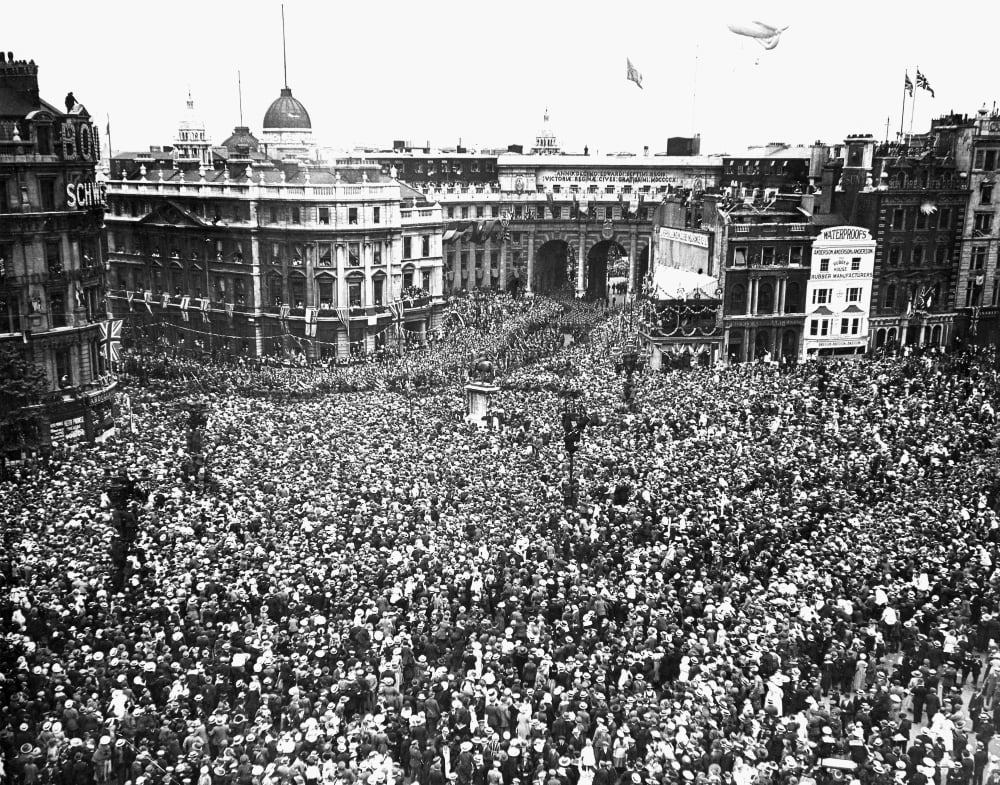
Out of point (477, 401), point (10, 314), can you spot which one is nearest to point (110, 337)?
point (10, 314)

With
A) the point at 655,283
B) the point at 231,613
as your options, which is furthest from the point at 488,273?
the point at 231,613

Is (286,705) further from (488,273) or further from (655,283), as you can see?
(488,273)

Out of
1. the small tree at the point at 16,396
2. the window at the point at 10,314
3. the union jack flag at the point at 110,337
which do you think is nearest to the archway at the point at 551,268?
the union jack flag at the point at 110,337

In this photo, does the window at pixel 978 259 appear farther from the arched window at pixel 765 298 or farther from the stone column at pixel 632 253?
the stone column at pixel 632 253

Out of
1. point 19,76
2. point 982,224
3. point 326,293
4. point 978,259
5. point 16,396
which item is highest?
point 19,76

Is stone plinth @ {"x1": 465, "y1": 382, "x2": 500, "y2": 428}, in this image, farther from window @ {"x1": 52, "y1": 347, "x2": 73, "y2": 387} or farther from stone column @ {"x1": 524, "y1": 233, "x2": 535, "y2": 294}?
stone column @ {"x1": 524, "y1": 233, "x2": 535, "y2": 294}

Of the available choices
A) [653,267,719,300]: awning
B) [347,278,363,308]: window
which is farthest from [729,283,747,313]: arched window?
[347,278,363,308]: window

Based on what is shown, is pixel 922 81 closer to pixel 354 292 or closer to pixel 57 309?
pixel 354 292
